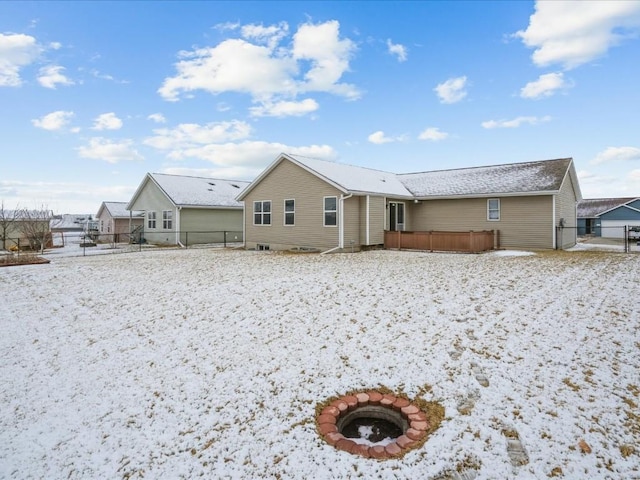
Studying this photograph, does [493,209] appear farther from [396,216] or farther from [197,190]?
[197,190]

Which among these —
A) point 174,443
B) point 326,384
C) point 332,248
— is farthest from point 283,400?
point 332,248

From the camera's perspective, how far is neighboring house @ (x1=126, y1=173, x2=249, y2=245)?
25.4 m

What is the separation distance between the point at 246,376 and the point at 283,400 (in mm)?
773

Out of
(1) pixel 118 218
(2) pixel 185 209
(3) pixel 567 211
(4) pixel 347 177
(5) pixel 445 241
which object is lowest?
(5) pixel 445 241

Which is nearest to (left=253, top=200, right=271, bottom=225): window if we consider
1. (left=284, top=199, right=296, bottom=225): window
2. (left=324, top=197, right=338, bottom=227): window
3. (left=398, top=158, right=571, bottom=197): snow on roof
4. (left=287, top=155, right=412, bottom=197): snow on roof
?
(left=284, top=199, right=296, bottom=225): window

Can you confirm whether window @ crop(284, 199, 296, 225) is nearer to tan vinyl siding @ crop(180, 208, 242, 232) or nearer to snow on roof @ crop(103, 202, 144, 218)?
tan vinyl siding @ crop(180, 208, 242, 232)

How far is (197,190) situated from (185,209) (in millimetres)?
2882

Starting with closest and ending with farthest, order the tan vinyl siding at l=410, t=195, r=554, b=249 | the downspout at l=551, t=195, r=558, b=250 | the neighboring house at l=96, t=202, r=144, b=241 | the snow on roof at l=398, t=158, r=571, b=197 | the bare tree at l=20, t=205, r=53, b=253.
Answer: the downspout at l=551, t=195, r=558, b=250 < the tan vinyl siding at l=410, t=195, r=554, b=249 < the snow on roof at l=398, t=158, r=571, b=197 < the bare tree at l=20, t=205, r=53, b=253 < the neighboring house at l=96, t=202, r=144, b=241

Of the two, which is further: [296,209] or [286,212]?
[286,212]

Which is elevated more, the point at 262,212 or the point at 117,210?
the point at 117,210

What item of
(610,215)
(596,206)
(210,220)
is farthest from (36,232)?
(596,206)

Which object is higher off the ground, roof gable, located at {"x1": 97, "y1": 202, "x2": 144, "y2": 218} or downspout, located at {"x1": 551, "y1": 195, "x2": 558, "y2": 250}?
roof gable, located at {"x1": 97, "y1": 202, "x2": 144, "y2": 218}

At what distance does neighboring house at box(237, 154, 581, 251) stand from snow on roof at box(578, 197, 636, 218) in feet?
84.4

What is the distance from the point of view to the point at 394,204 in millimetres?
20703
